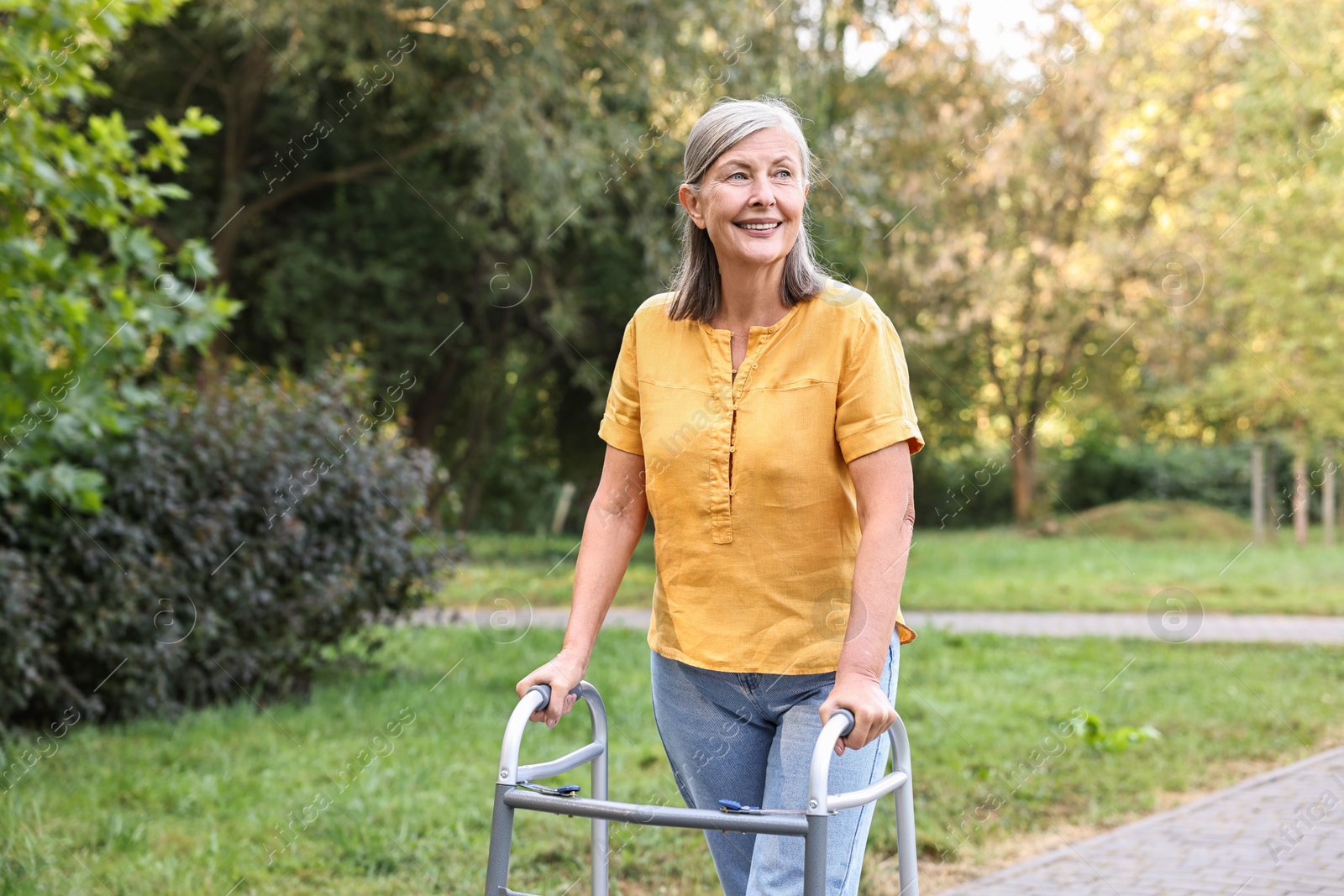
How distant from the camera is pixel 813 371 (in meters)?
2.38

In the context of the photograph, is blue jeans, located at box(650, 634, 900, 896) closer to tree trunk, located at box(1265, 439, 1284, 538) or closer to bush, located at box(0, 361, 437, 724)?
bush, located at box(0, 361, 437, 724)

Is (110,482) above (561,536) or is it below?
above

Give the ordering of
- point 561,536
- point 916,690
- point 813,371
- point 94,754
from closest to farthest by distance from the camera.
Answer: point 813,371 → point 94,754 → point 916,690 → point 561,536

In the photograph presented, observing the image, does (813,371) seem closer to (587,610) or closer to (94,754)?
(587,610)

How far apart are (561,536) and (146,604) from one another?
15.6 metres

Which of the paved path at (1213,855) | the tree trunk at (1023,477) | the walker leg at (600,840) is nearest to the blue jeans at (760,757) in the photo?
the walker leg at (600,840)

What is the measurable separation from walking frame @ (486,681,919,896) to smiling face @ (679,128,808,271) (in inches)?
34.0

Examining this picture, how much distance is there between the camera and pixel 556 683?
2.40 metres

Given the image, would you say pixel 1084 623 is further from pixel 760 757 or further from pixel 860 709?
pixel 860 709

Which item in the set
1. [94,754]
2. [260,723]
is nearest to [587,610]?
[94,754]

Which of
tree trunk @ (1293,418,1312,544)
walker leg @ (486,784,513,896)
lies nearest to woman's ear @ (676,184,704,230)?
walker leg @ (486,784,513,896)

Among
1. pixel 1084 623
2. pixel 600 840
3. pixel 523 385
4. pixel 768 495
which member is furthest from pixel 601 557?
pixel 523 385

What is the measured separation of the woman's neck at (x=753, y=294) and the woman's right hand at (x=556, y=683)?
73 cm

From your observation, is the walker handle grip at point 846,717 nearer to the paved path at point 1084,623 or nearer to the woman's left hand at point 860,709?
the woman's left hand at point 860,709
